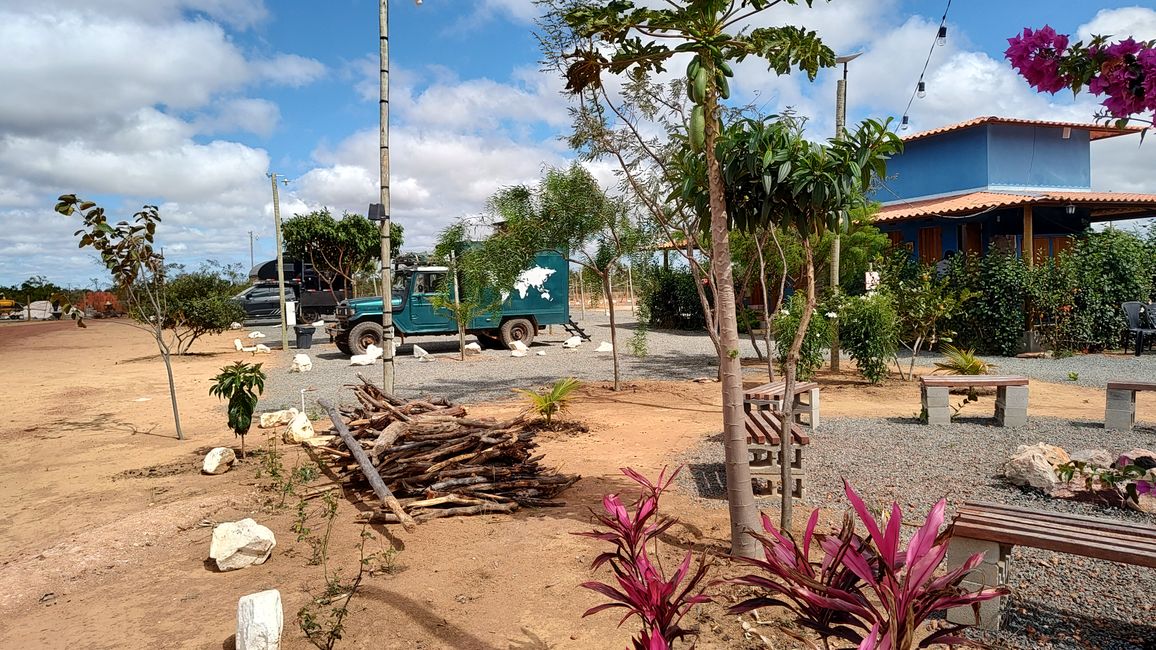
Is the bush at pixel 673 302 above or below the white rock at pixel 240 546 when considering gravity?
above

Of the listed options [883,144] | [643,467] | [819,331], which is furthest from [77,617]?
[819,331]

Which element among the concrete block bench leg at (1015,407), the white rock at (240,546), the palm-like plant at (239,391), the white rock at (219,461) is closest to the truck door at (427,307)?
the palm-like plant at (239,391)

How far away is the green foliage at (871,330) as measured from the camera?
954cm

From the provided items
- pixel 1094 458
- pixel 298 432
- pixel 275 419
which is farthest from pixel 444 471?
pixel 1094 458

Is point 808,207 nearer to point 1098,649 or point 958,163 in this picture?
point 1098,649

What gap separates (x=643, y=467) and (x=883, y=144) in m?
3.33

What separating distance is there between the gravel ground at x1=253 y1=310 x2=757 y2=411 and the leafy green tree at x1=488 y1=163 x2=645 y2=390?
222cm

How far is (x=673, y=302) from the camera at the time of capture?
22516 mm

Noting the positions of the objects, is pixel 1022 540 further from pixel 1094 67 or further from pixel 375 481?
pixel 375 481

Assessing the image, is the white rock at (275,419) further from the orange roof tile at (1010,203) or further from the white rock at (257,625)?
the orange roof tile at (1010,203)

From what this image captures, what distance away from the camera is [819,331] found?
9.58 meters

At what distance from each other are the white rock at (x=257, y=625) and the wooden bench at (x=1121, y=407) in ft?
24.2

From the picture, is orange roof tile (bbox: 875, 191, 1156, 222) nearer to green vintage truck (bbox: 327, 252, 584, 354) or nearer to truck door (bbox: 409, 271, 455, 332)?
green vintage truck (bbox: 327, 252, 584, 354)

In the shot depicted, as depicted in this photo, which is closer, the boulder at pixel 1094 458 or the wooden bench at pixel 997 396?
the boulder at pixel 1094 458
